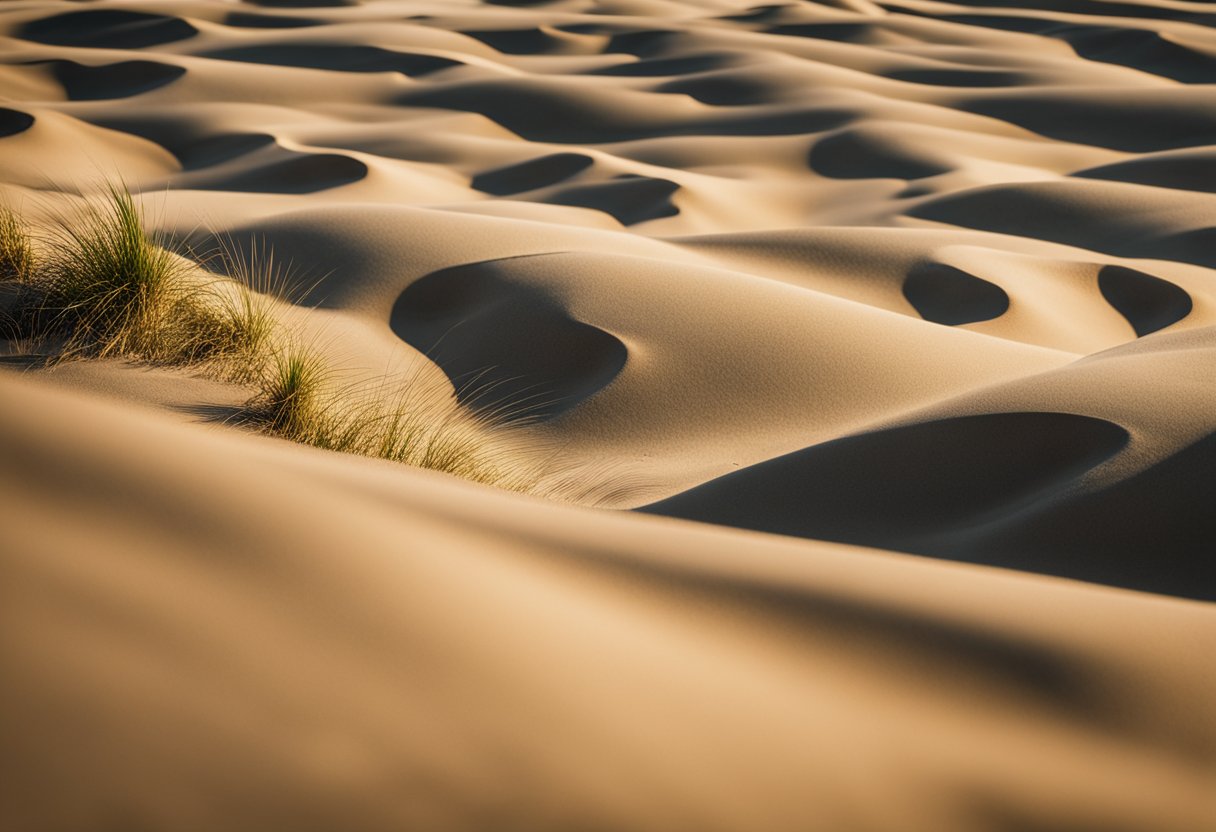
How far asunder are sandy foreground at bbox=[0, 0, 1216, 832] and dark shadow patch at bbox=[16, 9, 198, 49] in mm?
5961

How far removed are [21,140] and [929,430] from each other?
7365mm

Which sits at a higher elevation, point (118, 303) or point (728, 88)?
point (118, 303)

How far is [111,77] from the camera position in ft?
37.9

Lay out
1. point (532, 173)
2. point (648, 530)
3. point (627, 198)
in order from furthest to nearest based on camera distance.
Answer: point (532, 173)
point (627, 198)
point (648, 530)

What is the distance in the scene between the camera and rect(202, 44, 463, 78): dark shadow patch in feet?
41.4

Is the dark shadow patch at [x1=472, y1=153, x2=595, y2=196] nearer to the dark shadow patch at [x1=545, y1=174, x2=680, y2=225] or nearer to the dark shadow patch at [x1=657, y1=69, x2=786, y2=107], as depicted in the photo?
the dark shadow patch at [x1=545, y1=174, x2=680, y2=225]

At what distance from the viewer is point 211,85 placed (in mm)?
11312

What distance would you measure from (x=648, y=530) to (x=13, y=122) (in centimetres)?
800

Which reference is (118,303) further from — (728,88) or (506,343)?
(728,88)

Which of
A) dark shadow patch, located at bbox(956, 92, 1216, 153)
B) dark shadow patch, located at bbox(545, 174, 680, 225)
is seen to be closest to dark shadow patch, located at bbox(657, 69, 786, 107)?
dark shadow patch, located at bbox(956, 92, 1216, 153)

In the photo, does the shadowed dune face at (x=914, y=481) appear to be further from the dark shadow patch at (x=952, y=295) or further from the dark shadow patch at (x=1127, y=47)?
the dark shadow patch at (x=1127, y=47)

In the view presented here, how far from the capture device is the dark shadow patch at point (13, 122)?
8.32m

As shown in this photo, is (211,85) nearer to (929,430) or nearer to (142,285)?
(142,285)

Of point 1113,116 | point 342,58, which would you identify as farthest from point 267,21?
point 1113,116
